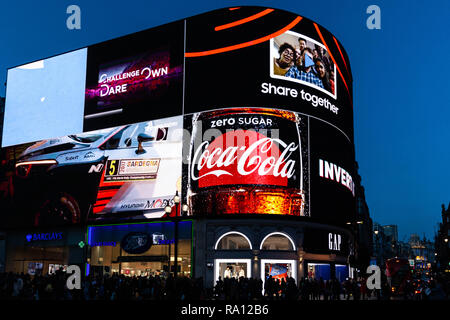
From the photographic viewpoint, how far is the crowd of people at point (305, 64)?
50000 mm

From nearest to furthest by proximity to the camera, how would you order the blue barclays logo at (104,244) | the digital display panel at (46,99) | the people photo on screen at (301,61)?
the people photo on screen at (301,61), the blue barclays logo at (104,244), the digital display panel at (46,99)

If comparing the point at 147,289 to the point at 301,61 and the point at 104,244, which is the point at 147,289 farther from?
the point at 301,61

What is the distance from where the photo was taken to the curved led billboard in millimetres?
47438

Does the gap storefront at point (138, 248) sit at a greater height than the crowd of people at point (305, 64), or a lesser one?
lesser

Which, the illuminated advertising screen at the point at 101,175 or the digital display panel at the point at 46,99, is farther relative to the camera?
the digital display panel at the point at 46,99

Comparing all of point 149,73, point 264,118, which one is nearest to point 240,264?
point 264,118

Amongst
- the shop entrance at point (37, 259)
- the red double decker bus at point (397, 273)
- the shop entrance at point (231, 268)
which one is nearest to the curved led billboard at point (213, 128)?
the shop entrance at point (37, 259)

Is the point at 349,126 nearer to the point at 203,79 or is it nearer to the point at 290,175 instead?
the point at 290,175

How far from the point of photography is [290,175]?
157 ft

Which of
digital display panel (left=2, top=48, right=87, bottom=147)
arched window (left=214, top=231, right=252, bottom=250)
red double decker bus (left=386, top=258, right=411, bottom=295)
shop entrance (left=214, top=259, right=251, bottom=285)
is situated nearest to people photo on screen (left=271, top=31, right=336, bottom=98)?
arched window (left=214, top=231, right=252, bottom=250)

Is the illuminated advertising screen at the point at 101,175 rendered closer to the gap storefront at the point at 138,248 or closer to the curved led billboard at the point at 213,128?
the curved led billboard at the point at 213,128

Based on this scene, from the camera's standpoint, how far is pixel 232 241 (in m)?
47.3

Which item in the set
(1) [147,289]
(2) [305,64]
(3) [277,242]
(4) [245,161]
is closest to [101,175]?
(4) [245,161]

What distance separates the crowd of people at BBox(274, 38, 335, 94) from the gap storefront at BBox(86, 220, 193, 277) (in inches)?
660
